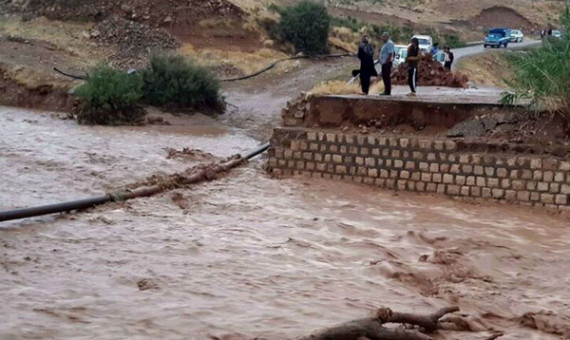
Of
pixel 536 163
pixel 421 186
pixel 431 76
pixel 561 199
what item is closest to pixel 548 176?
pixel 536 163

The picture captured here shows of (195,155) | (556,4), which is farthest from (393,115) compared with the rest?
(556,4)

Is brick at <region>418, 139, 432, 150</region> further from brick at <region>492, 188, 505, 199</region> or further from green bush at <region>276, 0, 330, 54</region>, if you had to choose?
green bush at <region>276, 0, 330, 54</region>

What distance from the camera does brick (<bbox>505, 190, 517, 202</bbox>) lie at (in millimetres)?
14328

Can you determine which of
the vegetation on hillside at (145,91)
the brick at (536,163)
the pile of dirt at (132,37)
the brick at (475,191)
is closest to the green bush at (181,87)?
the vegetation on hillside at (145,91)

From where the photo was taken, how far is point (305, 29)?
139 feet

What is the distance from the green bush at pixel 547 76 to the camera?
14.3 m

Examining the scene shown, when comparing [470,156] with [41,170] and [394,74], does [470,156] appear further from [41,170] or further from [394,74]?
[394,74]

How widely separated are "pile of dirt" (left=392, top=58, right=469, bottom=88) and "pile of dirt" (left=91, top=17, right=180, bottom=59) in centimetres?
1590

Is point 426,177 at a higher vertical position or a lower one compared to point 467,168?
lower

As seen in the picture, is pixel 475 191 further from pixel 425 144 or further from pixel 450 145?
pixel 425 144

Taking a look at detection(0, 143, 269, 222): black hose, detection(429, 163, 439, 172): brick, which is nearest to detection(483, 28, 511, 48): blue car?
detection(429, 163, 439, 172): brick

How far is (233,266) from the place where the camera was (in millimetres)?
10000

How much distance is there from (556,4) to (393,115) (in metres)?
78.9

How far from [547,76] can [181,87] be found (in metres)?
17.4
